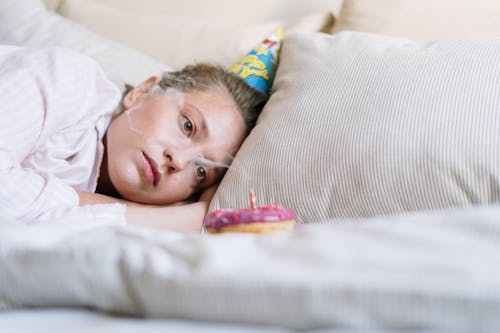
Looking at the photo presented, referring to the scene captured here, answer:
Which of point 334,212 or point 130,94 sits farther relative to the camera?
point 130,94

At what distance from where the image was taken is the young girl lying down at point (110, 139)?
1169 millimetres

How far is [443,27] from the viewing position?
56.3 inches

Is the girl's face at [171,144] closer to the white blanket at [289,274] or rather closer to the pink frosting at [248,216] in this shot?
the pink frosting at [248,216]

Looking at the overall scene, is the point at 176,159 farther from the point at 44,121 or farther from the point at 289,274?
the point at 289,274

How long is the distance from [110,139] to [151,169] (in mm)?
179

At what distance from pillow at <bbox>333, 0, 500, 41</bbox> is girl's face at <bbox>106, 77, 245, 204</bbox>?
1.53ft

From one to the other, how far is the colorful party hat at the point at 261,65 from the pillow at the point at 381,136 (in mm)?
296

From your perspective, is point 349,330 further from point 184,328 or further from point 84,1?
point 84,1

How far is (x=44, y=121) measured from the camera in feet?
4.17

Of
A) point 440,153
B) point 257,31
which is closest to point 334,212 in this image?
point 440,153

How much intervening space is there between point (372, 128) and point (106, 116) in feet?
A: 2.44

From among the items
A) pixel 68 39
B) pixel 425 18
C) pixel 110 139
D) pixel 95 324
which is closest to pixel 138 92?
pixel 110 139

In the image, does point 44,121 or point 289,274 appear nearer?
point 289,274

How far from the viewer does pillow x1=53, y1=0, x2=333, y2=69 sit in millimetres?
1805
